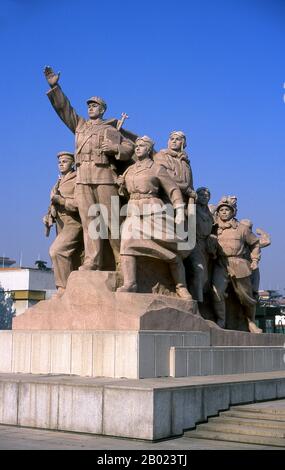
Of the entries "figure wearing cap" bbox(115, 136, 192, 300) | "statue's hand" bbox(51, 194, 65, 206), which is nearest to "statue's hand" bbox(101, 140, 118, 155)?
"figure wearing cap" bbox(115, 136, 192, 300)

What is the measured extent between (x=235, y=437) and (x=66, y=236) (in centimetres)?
505

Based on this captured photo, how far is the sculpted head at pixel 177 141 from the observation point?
37.1ft

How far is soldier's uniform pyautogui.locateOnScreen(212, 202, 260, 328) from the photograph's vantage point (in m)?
12.1

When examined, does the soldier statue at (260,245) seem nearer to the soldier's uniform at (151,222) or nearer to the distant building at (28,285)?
the soldier's uniform at (151,222)

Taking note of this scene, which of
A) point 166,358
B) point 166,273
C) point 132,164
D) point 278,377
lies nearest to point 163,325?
point 166,358

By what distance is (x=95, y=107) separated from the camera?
36.2ft

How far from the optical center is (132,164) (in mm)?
11016

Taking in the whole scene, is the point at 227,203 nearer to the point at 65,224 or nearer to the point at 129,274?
the point at 65,224

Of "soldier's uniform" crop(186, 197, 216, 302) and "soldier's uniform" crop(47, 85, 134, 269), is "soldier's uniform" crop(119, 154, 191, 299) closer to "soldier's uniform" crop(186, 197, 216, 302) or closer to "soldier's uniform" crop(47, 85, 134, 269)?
"soldier's uniform" crop(47, 85, 134, 269)

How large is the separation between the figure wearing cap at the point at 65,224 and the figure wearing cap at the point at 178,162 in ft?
5.22

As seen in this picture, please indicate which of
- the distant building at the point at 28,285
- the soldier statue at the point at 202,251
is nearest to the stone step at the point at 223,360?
the soldier statue at the point at 202,251

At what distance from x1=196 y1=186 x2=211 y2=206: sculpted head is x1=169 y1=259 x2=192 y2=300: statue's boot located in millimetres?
1730

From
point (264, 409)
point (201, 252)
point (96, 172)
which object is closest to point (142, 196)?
point (96, 172)
